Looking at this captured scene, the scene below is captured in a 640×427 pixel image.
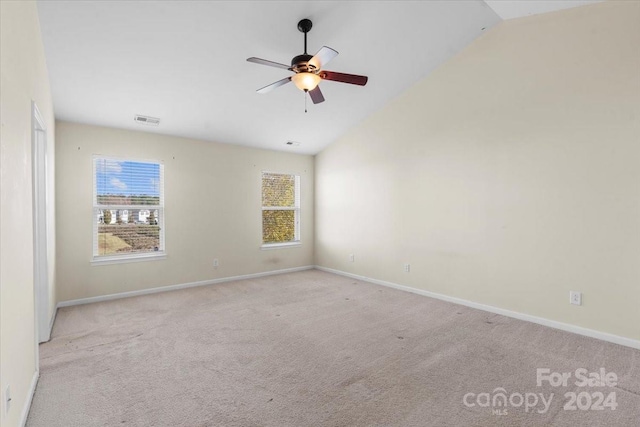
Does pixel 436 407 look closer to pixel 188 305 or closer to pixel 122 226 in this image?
pixel 188 305

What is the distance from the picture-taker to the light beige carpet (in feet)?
6.46

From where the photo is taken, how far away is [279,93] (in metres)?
4.21

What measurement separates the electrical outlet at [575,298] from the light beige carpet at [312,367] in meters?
0.34

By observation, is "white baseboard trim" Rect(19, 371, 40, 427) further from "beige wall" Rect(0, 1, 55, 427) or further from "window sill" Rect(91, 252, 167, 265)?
"window sill" Rect(91, 252, 167, 265)

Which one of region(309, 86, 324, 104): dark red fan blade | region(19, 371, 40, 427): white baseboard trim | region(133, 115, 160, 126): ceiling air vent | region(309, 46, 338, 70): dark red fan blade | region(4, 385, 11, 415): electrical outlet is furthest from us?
region(133, 115, 160, 126): ceiling air vent

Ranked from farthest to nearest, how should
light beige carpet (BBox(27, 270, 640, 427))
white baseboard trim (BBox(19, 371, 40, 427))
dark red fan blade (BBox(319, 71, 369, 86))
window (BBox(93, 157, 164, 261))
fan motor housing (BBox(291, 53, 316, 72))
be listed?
window (BBox(93, 157, 164, 261))
dark red fan blade (BBox(319, 71, 369, 86))
fan motor housing (BBox(291, 53, 316, 72))
light beige carpet (BBox(27, 270, 640, 427))
white baseboard trim (BBox(19, 371, 40, 427))

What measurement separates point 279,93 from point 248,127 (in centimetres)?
100

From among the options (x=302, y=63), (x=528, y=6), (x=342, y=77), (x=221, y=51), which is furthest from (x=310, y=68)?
(x=528, y=6)

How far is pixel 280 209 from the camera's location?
20.4 ft

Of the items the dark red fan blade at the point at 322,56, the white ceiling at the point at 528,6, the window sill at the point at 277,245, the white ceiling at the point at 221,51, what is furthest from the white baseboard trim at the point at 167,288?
the white ceiling at the point at 528,6

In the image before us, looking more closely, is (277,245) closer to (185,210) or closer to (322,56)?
(185,210)

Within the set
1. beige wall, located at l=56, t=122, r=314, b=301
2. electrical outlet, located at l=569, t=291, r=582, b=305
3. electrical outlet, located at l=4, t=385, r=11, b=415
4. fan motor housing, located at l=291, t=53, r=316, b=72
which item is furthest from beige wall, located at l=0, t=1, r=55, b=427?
electrical outlet, located at l=569, t=291, r=582, b=305

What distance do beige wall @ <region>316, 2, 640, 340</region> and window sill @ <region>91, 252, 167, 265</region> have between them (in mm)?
3466

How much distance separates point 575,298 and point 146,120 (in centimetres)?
556
